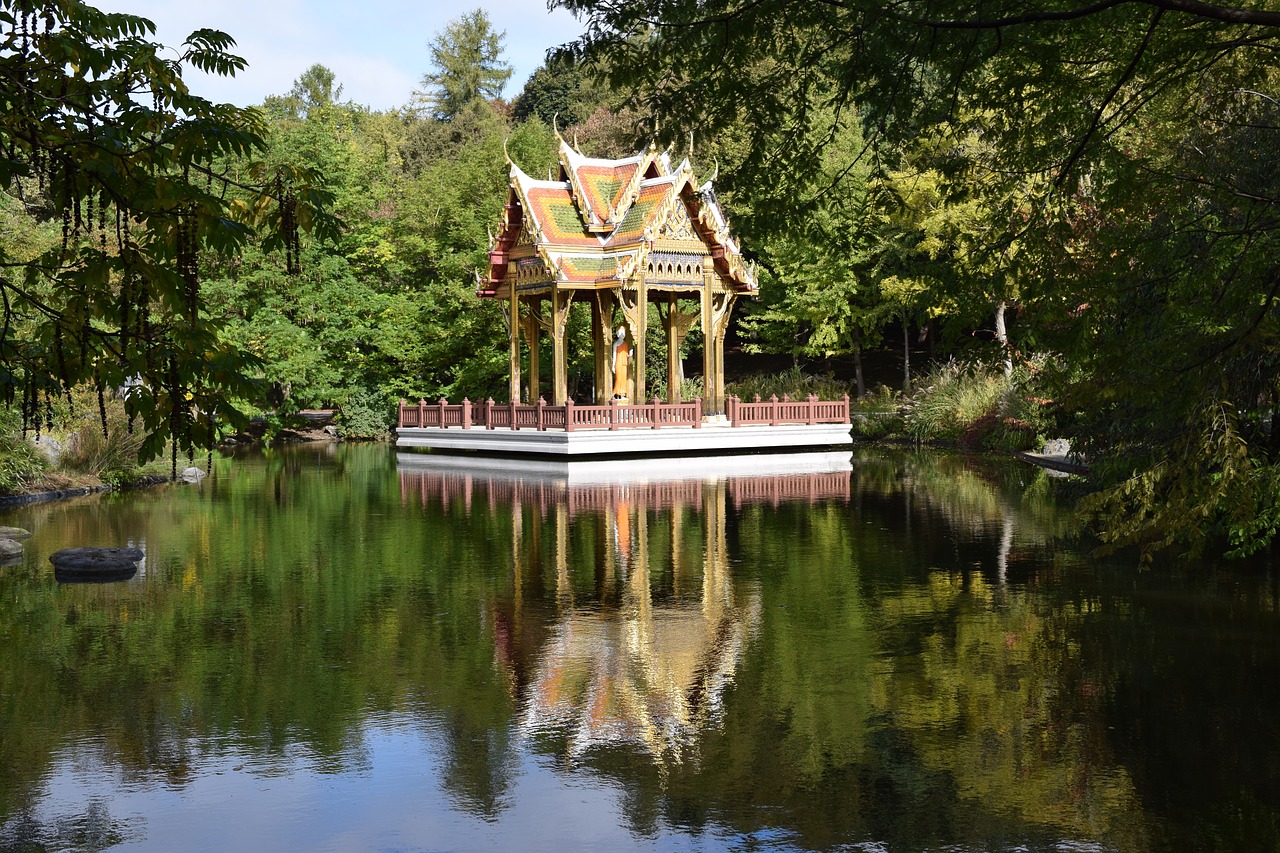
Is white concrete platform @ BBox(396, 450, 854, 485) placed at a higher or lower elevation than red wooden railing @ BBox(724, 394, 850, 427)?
lower

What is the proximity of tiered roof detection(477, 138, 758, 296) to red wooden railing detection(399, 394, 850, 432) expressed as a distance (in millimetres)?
3736

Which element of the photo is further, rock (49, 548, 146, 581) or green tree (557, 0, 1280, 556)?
rock (49, 548, 146, 581)

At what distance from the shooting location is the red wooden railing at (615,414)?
37531 mm

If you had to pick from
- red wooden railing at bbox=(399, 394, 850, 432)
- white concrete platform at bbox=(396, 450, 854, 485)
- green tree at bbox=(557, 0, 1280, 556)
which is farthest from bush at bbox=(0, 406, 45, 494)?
green tree at bbox=(557, 0, 1280, 556)

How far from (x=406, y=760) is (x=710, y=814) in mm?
2009

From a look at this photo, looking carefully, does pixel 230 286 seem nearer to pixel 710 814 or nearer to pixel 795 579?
pixel 795 579

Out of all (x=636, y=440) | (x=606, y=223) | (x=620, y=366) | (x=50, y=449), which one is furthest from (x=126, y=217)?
(x=620, y=366)

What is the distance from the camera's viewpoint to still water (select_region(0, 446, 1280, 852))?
680cm

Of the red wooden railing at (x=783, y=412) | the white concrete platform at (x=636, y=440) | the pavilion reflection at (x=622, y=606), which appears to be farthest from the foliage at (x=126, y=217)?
the red wooden railing at (x=783, y=412)

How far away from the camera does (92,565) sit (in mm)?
15438

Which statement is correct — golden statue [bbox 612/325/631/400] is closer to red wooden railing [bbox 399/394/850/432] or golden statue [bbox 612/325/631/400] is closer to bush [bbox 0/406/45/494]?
red wooden railing [bbox 399/394/850/432]

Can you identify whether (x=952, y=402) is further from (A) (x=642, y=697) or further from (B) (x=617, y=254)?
(A) (x=642, y=697)

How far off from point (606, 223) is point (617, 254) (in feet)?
4.81

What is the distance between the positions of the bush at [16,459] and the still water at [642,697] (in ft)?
20.7
